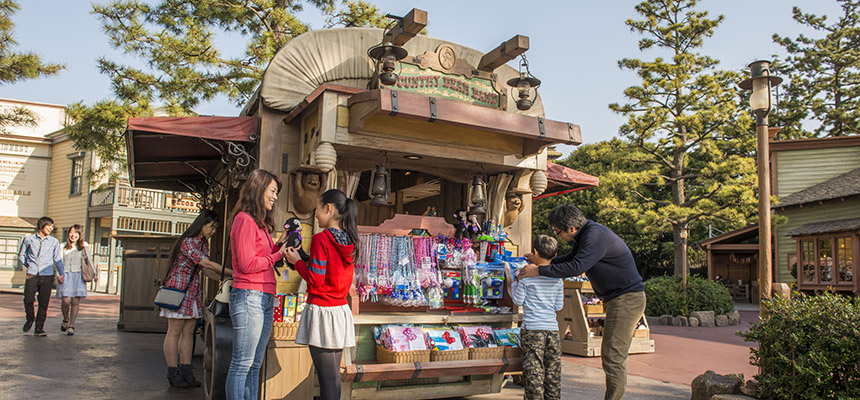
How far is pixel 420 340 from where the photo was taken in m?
5.03

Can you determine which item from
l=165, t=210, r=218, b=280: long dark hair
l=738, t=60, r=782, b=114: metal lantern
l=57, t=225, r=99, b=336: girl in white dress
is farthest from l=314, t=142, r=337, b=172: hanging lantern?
l=57, t=225, r=99, b=336: girl in white dress

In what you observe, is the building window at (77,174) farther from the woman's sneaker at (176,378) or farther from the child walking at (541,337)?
the child walking at (541,337)

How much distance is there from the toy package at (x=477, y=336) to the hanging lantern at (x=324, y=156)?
1.90 meters

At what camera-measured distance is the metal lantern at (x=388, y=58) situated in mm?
5379

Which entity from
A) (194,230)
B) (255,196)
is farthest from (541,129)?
(194,230)

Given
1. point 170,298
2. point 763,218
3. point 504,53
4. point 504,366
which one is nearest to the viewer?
point 504,366

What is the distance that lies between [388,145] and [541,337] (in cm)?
217

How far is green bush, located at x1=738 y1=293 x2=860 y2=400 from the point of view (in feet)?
15.2

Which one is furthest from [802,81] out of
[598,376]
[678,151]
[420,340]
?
[420,340]

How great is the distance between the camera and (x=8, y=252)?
1001 inches

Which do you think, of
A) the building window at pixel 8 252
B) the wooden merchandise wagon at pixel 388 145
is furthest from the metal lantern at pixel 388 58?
the building window at pixel 8 252

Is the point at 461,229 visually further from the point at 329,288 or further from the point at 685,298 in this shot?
→ the point at 685,298

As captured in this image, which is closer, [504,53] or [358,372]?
[358,372]

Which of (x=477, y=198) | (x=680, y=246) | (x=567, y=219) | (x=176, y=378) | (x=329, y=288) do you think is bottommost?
(x=176, y=378)
